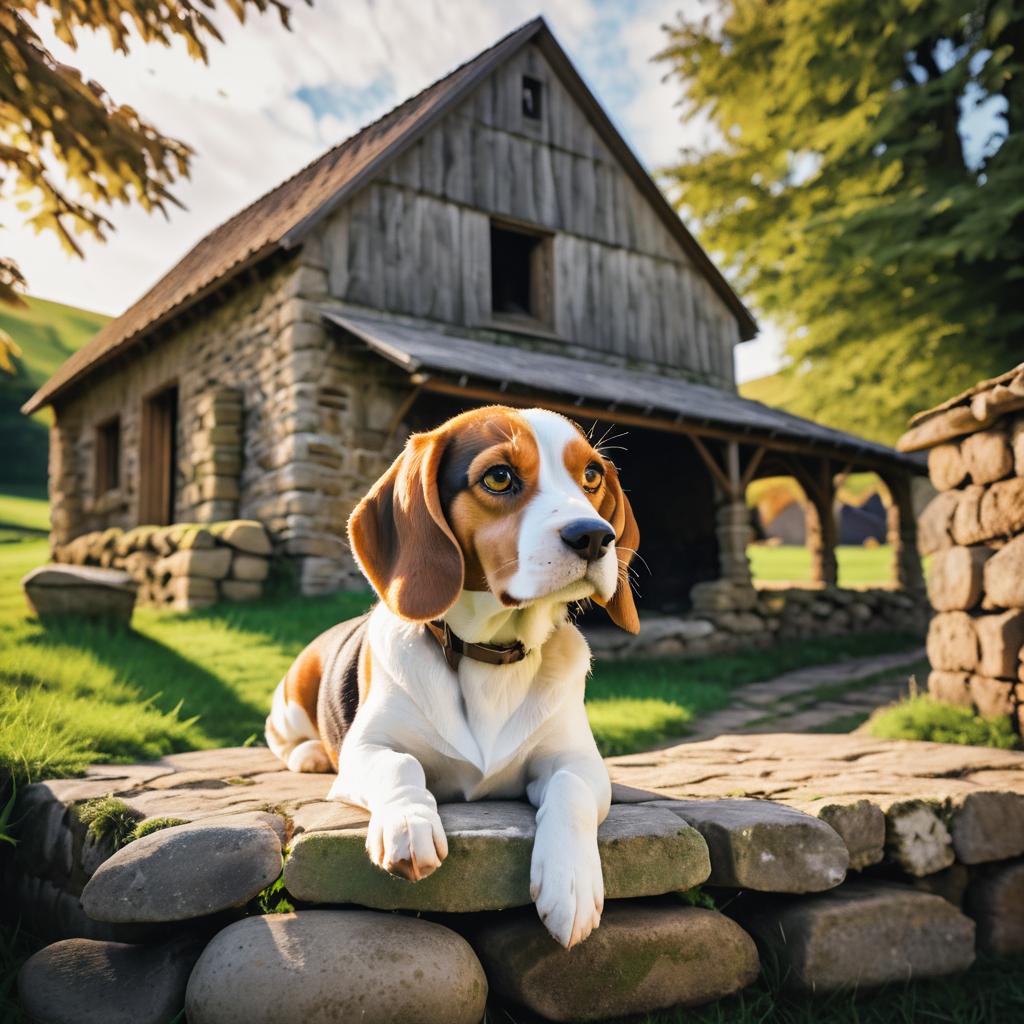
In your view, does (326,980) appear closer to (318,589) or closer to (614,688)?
(614,688)

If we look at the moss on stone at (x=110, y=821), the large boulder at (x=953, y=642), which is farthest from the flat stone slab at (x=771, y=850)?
the large boulder at (x=953, y=642)

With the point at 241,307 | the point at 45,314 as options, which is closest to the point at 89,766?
the point at 241,307

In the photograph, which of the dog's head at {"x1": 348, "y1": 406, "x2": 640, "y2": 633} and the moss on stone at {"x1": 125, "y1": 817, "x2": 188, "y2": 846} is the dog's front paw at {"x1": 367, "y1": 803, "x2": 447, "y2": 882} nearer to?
the dog's head at {"x1": 348, "y1": 406, "x2": 640, "y2": 633}

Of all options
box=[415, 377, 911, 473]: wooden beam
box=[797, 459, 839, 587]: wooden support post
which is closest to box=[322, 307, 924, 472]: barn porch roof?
box=[415, 377, 911, 473]: wooden beam

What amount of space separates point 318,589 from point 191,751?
4.69 meters

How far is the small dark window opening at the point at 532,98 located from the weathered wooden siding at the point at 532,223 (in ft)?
0.33

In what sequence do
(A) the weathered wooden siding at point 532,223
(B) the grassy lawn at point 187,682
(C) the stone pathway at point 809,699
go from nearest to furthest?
(B) the grassy lawn at point 187,682 < (C) the stone pathway at point 809,699 < (A) the weathered wooden siding at point 532,223

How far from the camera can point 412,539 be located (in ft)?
7.14

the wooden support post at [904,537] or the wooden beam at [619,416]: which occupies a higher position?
the wooden beam at [619,416]

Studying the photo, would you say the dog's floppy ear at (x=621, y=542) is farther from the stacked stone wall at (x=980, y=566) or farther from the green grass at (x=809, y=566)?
the green grass at (x=809, y=566)

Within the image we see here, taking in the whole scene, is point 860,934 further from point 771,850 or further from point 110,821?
point 110,821

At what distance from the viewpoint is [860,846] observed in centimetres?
268

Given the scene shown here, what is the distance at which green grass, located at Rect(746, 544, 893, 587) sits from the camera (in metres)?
19.5

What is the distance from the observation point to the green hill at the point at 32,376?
36.5 m
